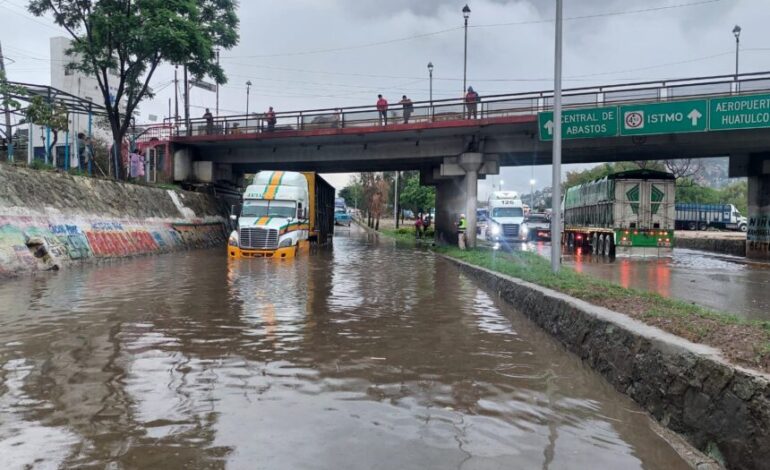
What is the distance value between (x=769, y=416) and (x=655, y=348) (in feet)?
5.10

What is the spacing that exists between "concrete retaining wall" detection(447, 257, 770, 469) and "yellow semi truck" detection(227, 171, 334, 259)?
1595cm

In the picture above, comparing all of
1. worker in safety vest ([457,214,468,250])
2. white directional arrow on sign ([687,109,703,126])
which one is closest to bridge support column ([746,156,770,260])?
white directional arrow on sign ([687,109,703,126])

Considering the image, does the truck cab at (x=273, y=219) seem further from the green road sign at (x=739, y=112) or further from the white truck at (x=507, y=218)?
the white truck at (x=507, y=218)

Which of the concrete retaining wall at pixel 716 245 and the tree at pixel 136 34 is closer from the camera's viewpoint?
the tree at pixel 136 34

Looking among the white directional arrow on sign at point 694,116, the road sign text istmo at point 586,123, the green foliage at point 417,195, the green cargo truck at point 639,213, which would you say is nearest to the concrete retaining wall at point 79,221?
the road sign text istmo at point 586,123

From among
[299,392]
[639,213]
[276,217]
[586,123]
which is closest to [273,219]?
[276,217]

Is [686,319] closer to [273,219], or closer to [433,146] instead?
[273,219]

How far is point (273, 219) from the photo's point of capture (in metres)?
22.8

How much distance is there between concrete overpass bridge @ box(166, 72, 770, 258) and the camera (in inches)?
848

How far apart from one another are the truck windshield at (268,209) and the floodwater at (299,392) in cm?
1246

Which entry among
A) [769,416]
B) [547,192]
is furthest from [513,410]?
[547,192]

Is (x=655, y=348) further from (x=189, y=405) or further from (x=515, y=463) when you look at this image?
(x=189, y=405)

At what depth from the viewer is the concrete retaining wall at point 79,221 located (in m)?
16.7

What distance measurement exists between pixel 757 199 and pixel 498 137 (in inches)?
Result: 517
